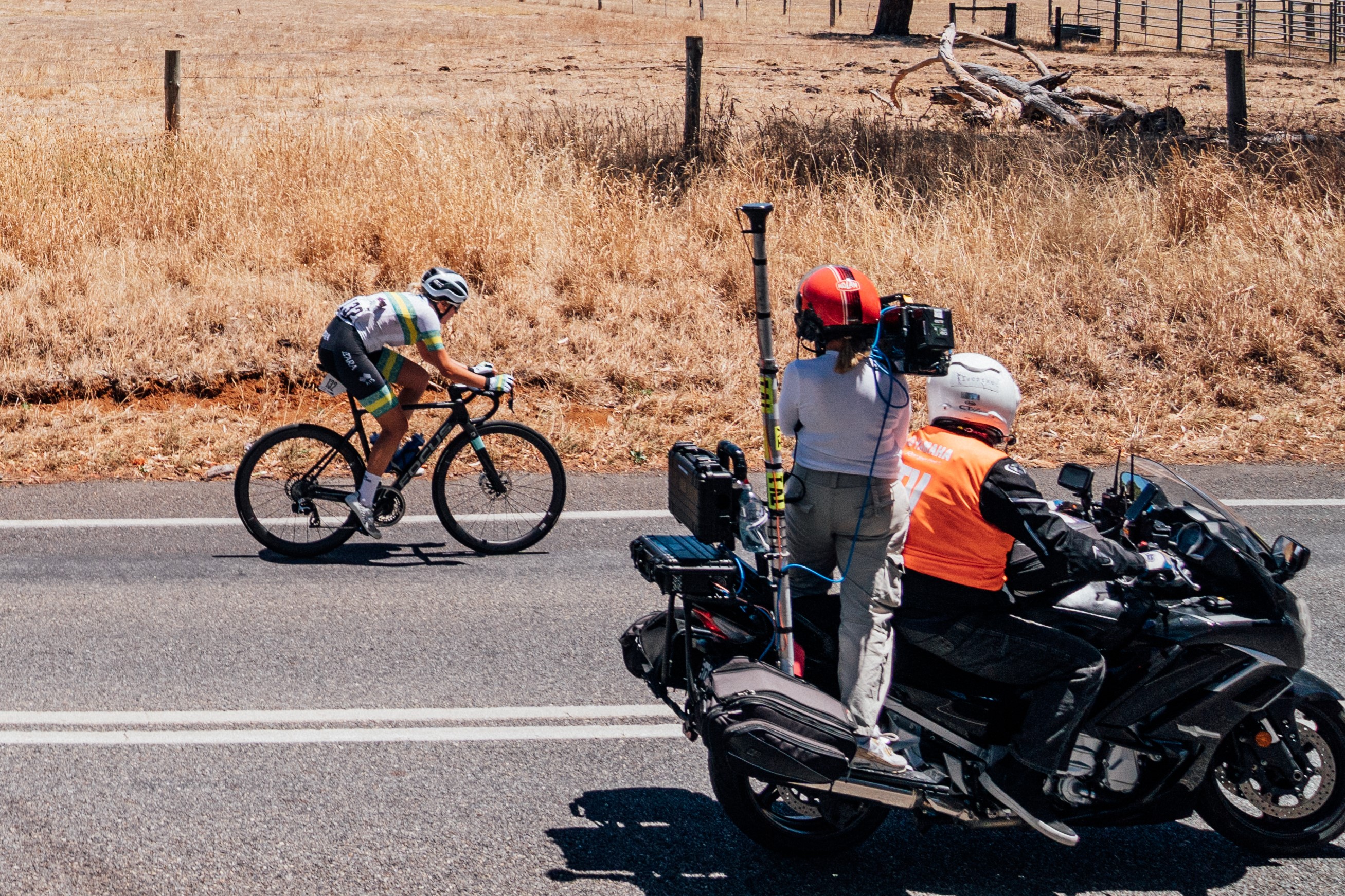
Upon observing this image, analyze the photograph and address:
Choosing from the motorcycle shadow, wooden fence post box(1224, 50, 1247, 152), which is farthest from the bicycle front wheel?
wooden fence post box(1224, 50, 1247, 152)

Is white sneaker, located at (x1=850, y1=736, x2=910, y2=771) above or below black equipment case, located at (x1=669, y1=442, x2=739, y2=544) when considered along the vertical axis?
below

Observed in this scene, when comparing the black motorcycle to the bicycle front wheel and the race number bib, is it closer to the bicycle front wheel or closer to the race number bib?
the bicycle front wheel

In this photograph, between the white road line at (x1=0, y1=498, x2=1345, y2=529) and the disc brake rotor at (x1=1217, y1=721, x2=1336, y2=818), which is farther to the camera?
the white road line at (x1=0, y1=498, x2=1345, y2=529)

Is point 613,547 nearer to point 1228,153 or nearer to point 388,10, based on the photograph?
point 1228,153

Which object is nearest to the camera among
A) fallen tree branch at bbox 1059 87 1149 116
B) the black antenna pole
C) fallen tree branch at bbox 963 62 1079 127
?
the black antenna pole

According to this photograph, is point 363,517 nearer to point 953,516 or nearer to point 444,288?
point 444,288

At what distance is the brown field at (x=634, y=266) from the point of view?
9.95 m

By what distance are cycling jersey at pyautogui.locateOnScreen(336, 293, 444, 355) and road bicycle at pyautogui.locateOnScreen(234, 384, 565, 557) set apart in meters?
0.44

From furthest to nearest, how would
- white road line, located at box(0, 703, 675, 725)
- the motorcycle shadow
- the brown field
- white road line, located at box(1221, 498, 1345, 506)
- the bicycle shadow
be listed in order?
the brown field, white road line, located at box(1221, 498, 1345, 506), the bicycle shadow, white road line, located at box(0, 703, 675, 725), the motorcycle shadow

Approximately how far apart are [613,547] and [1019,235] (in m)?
7.07

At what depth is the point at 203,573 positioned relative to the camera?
22.3ft

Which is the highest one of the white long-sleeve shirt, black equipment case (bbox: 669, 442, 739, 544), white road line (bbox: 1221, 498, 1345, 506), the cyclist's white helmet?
the cyclist's white helmet

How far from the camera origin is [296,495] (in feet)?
23.9

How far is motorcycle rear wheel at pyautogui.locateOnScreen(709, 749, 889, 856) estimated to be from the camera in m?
4.11
